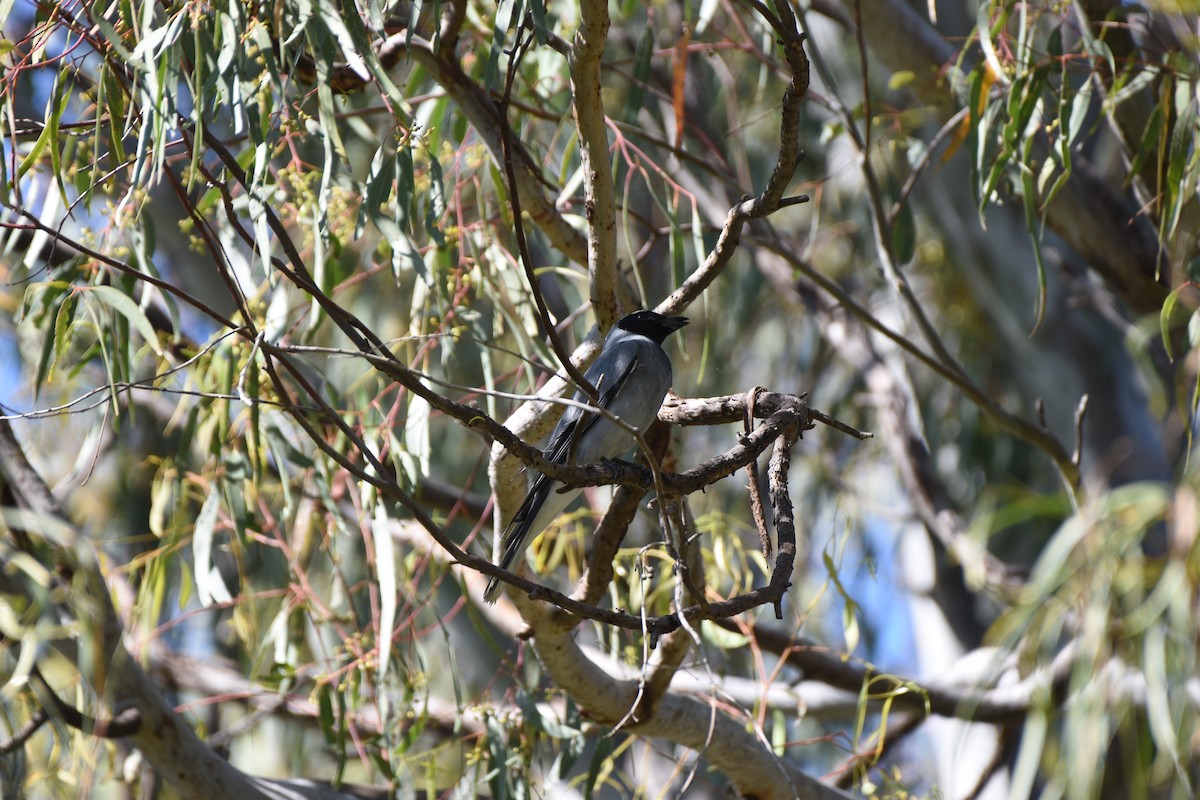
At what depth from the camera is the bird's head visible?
277 centimetres

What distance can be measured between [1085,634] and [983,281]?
3.36 metres

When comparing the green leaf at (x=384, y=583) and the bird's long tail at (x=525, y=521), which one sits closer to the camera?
the bird's long tail at (x=525, y=521)

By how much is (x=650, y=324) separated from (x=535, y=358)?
1.15 ft

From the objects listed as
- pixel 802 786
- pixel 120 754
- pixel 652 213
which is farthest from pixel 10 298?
pixel 802 786

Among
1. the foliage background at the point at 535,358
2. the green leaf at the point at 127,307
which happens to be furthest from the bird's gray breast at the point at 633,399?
the green leaf at the point at 127,307

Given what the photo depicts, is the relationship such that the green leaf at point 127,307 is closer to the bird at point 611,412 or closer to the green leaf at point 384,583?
the green leaf at point 384,583

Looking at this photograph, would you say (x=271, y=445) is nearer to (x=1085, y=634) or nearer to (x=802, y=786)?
(x=802, y=786)

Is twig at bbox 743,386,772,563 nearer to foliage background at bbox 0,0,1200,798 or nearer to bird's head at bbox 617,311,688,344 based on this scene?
foliage background at bbox 0,0,1200,798

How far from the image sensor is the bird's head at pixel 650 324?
2766 millimetres

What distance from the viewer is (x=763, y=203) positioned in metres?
2.11

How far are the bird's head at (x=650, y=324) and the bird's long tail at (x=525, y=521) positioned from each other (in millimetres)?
467

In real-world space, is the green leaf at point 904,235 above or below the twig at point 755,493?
above

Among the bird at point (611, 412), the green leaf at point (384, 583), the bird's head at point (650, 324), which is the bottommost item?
the green leaf at point (384, 583)

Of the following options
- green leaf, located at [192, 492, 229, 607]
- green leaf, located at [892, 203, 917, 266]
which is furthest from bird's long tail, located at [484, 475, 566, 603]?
green leaf, located at [892, 203, 917, 266]
